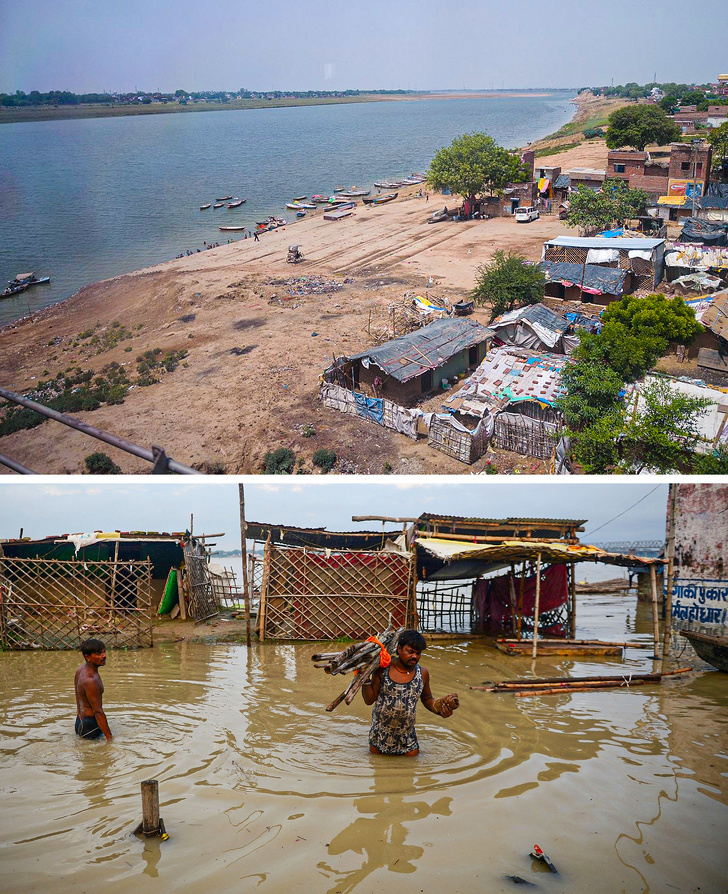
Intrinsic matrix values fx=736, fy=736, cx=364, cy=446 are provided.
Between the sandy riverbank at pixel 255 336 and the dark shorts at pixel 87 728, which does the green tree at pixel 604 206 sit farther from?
the dark shorts at pixel 87 728

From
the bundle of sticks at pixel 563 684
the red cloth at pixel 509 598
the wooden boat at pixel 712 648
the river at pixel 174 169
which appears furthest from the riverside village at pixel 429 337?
the red cloth at pixel 509 598

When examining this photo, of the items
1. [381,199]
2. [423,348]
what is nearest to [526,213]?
[381,199]

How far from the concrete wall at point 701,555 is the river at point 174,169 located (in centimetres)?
334

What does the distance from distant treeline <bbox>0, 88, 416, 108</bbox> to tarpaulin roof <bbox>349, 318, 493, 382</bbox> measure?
184 centimetres

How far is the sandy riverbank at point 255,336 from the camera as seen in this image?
4.49 metres

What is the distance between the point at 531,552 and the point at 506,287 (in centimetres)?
238

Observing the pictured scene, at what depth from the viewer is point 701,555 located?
230 inches

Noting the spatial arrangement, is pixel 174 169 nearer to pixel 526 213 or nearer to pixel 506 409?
pixel 526 213

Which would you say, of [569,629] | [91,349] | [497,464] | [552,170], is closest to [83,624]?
[91,349]

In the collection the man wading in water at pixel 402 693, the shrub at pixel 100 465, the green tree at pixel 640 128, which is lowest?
the man wading in water at pixel 402 693

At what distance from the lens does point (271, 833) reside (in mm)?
2449

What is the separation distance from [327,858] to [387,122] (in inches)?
236

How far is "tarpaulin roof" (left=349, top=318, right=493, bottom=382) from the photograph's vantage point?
211 inches

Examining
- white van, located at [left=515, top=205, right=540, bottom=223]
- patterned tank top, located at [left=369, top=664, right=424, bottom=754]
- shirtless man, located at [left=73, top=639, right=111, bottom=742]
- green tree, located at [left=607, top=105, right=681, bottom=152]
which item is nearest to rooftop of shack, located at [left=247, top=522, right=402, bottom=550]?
shirtless man, located at [left=73, top=639, right=111, bottom=742]
